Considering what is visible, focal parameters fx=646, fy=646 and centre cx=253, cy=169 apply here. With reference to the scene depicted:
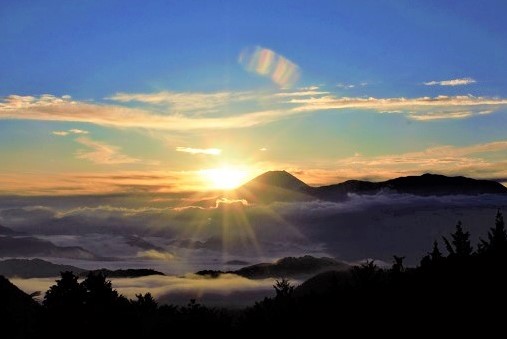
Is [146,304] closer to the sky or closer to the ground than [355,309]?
closer to the ground

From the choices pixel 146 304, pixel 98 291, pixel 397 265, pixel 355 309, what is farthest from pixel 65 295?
pixel 397 265

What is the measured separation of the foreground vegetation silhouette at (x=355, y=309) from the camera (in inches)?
2530

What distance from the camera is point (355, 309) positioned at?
73.5 meters

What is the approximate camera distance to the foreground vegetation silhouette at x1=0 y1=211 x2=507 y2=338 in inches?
2530

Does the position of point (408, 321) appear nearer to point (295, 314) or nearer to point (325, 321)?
point (325, 321)

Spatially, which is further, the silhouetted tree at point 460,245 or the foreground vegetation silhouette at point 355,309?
the silhouetted tree at point 460,245

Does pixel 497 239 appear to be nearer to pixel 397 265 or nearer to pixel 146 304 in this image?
pixel 397 265

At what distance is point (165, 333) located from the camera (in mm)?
77250

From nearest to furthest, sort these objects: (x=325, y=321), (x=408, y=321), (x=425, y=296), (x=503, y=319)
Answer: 1. (x=503, y=319)
2. (x=408, y=321)
3. (x=425, y=296)
4. (x=325, y=321)

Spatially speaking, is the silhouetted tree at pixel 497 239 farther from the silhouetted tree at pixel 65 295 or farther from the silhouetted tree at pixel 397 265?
the silhouetted tree at pixel 65 295

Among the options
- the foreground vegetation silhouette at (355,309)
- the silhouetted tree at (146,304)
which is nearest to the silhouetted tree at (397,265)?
the foreground vegetation silhouette at (355,309)

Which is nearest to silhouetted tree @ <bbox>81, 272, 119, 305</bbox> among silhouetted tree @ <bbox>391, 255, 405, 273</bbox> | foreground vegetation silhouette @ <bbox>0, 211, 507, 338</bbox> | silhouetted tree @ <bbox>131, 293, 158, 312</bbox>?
foreground vegetation silhouette @ <bbox>0, 211, 507, 338</bbox>

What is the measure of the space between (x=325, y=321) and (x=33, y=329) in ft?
111

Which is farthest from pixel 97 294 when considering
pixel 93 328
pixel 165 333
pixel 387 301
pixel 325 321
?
pixel 387 301
